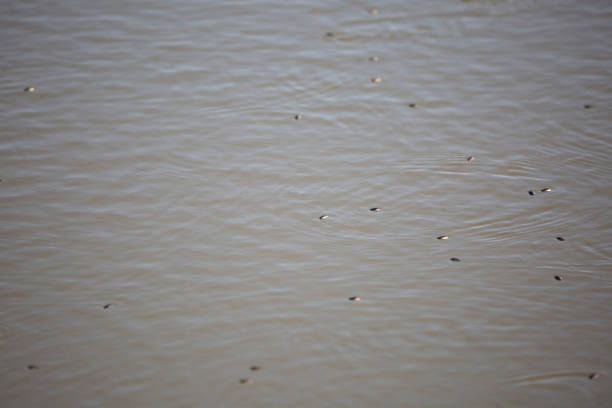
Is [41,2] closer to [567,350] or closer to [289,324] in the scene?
[289,324]

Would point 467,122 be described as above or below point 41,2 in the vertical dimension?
below

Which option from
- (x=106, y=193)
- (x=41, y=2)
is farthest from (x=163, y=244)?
(x=41, y=2)

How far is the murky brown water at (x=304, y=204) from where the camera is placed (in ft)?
7.48

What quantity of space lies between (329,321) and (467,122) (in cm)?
179

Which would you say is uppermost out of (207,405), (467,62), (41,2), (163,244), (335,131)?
(41,2)

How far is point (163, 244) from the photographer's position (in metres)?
2.82

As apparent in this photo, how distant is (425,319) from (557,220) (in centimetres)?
100

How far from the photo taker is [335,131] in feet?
11.7

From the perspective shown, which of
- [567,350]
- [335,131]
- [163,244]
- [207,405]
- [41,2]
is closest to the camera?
[207,405]

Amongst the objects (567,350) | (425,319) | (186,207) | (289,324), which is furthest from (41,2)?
(567,350)

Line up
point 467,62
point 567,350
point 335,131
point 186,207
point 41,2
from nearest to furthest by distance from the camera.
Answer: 1. point 567,350
2. point 186,207
3. point 335,131
4. point 467,62
5. point 41,2

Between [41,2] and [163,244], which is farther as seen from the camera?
[41,2]

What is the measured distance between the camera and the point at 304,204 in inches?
121

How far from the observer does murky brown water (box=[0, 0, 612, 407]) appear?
228 cm
